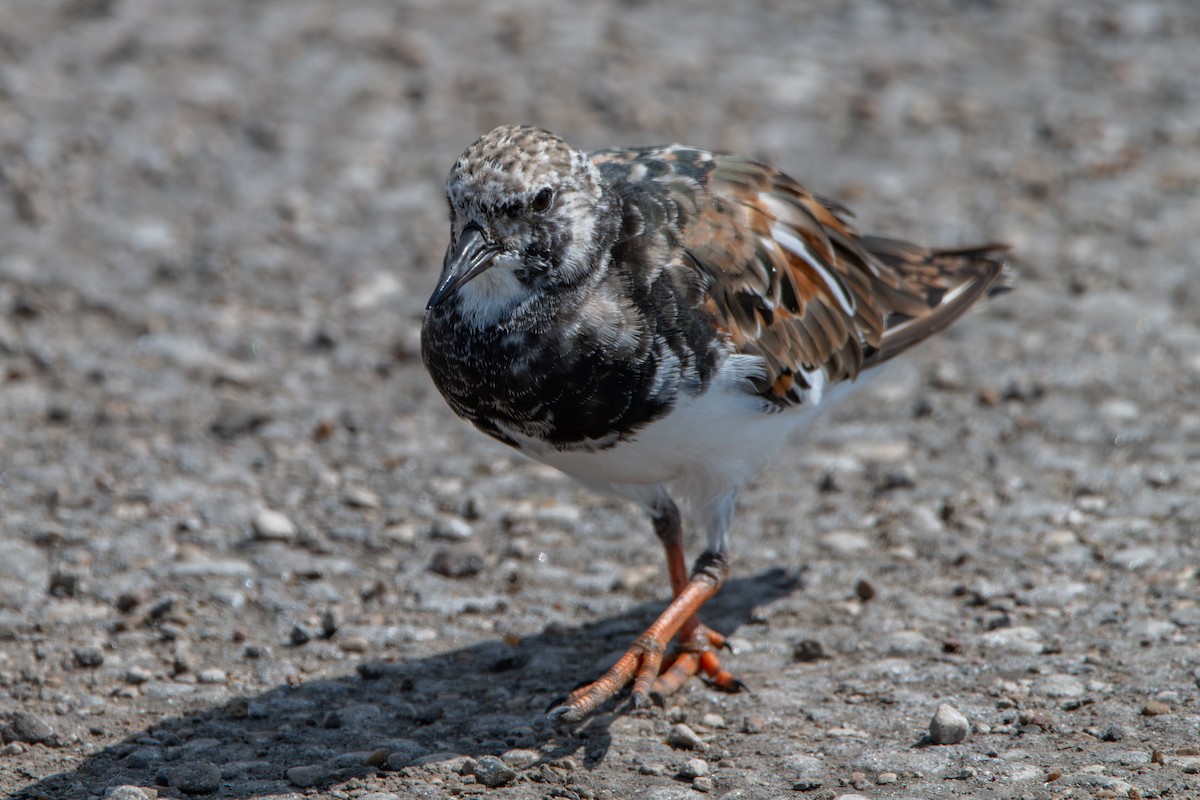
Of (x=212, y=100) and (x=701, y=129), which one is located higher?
(x=701, y=129)

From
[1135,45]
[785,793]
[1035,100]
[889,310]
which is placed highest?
[1135,45]

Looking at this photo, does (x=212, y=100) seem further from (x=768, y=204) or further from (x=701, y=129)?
(x=768, y=204)

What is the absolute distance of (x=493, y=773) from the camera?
12.3 feet

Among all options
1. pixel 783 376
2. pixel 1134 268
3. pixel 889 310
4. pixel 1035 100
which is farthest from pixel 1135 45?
pixel 783 376

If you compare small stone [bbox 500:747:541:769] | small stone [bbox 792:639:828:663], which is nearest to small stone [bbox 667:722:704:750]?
small stone [bbox 500:747:541:769]

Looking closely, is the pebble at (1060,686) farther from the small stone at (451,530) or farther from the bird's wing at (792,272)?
the small stone at (451,530)

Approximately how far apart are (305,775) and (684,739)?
3.43ft

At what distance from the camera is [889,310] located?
199 inches

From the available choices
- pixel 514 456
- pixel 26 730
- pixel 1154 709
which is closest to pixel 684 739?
pixel 1154 709

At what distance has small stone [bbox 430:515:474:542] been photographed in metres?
5.26

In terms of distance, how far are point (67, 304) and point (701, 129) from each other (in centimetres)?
351

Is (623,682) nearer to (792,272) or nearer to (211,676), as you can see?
(211,676)

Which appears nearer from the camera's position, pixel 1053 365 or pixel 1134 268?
pixel 1053 365

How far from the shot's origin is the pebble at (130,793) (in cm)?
358
